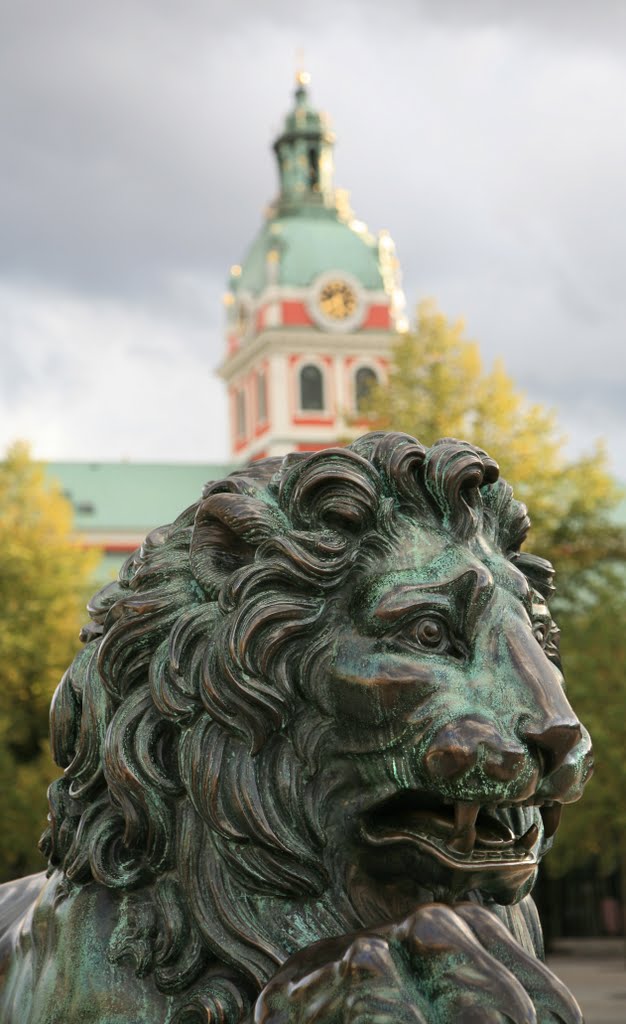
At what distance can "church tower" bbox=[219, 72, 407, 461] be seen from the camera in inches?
2181

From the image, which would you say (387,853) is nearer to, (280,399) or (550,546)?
(550,546)

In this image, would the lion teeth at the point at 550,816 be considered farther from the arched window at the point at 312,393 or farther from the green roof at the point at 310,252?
the green roof at the point at 310,252

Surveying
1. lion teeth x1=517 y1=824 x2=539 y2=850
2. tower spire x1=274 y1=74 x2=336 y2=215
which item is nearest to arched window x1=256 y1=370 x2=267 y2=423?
tower spire x1=274 y1=74 x2=336 y2=215

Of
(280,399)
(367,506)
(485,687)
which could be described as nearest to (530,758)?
(485,687)

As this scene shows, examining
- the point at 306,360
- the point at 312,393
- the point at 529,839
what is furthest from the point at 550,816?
the point at 306,360

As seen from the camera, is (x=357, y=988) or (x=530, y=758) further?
(x=530, y=758)

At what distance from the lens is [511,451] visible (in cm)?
2019

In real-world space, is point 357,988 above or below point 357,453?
below

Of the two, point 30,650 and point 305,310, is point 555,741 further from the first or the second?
point 305,310

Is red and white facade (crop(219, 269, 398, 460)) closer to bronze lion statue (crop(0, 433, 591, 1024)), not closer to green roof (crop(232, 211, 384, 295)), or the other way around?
green roof (crop(232, 211, 384, 295))

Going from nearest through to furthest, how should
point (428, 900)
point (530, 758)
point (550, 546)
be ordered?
point (530, 758) → point (428, 900) → point (550, 546)

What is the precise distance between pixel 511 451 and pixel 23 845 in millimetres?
8677

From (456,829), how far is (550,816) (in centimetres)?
21

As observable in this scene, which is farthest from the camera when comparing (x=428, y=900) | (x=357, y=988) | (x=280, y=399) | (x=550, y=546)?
(x=280, y=399)
